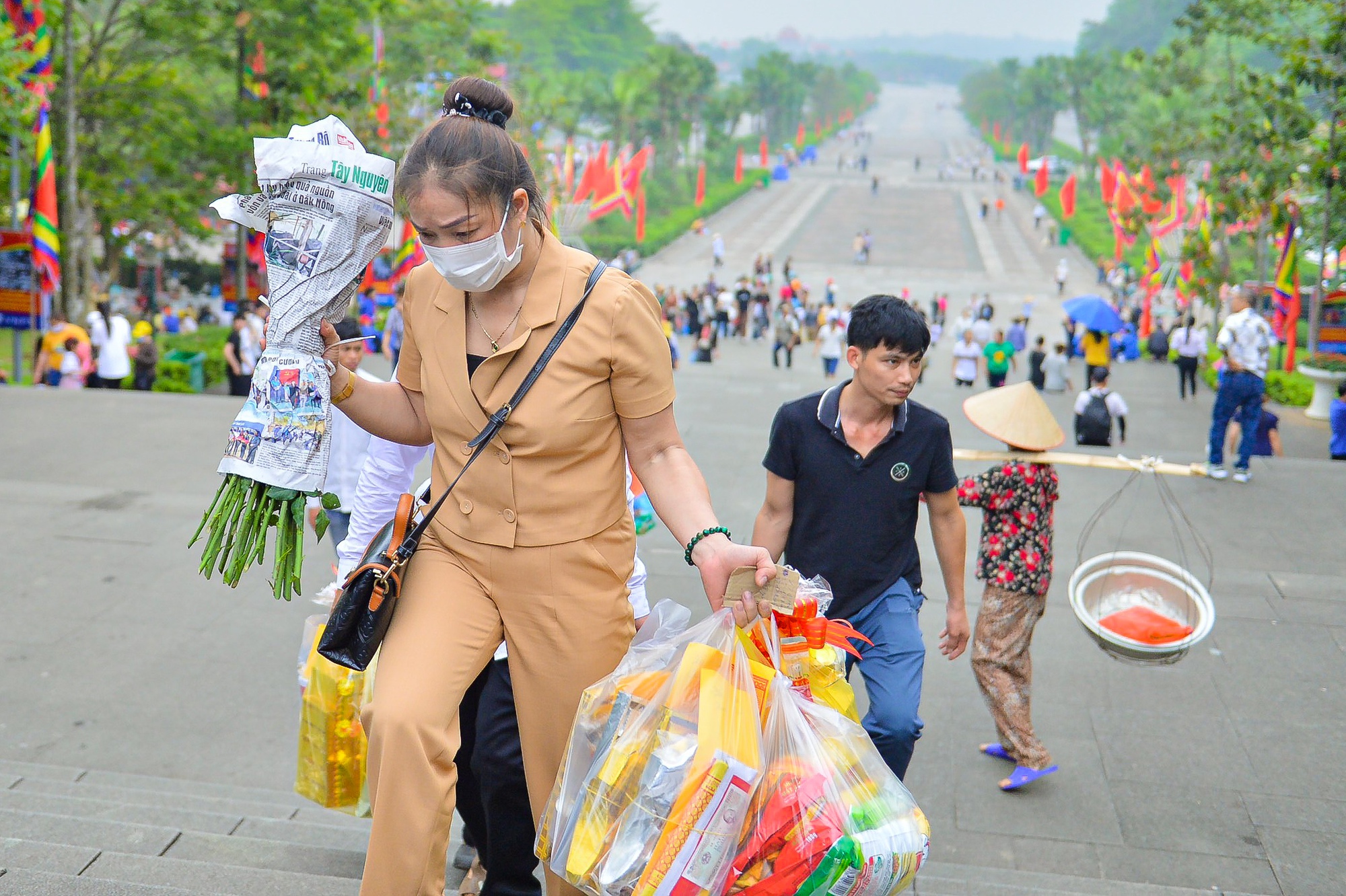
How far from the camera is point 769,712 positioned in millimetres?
2400

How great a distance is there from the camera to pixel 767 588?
239 centimetres


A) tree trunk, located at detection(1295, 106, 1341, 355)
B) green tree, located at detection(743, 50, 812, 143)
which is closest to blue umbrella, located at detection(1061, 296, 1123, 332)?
tree trunk, located at detection(1295, 106, 1341, 355)

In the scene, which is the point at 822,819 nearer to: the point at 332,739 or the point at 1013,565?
the point at 332,739

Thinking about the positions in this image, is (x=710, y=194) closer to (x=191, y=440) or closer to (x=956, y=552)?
(x=191, y=440)

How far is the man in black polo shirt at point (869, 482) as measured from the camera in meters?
3.49

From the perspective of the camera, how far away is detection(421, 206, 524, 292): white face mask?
2.30 metres

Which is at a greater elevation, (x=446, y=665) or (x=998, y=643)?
(x=446, y=665)

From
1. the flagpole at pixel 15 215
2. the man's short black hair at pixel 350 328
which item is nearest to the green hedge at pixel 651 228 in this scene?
the flagpole at pixel 15 215

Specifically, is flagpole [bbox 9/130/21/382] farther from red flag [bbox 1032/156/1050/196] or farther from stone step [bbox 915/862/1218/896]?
red flag [bbox 1032/156/1050/196]

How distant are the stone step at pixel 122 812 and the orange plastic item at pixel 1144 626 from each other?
3251mm

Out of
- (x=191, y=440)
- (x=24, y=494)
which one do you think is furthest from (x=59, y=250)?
(x=24, y=494)

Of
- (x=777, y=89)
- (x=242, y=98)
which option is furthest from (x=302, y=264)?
(x=777, y=89)

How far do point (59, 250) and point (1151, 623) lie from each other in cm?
1695

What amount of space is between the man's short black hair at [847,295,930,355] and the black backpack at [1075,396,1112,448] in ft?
26.6
